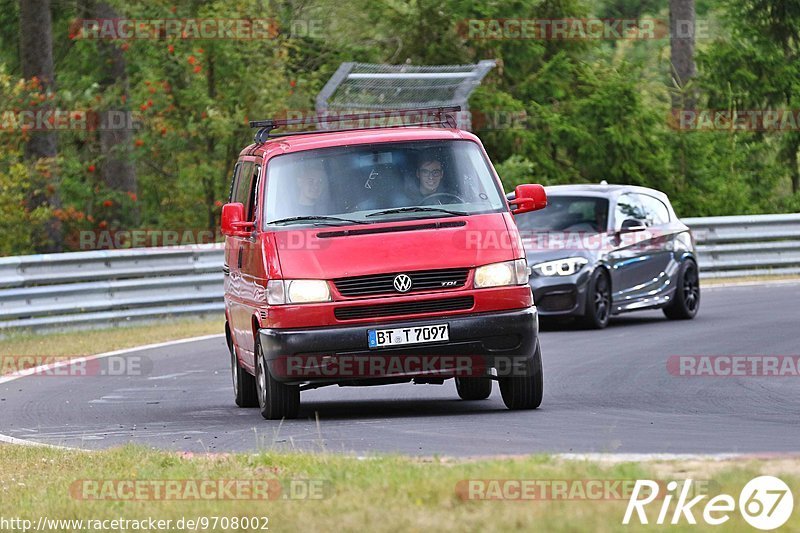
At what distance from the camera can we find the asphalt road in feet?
31.5

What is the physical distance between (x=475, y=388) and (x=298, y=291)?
2.25 m

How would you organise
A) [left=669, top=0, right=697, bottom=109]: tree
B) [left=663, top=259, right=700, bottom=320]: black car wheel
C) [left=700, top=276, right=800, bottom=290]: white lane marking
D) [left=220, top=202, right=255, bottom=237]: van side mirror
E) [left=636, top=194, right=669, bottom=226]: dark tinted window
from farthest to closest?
[left=669, top=0, right=697, bottom=109]: tree
[left=700, top=276, right=800, bottom=290]: white lane marking
[left=636, top=194, right=669, bottom=226]: dark tinted window
[left=663, top=259, right=700, bottom=320]: black car wheel
[left=220, top=202, right=255, bottom=237]: van side mirror

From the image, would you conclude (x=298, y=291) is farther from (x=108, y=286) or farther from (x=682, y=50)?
(x=682, y=50)

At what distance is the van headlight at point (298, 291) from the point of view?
11.2 metres

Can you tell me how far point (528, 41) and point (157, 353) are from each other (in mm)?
19493

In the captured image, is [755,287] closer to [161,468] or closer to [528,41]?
[528,41]

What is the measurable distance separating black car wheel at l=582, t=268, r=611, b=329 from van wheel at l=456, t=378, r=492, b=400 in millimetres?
6021

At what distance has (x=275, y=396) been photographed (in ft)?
38.4

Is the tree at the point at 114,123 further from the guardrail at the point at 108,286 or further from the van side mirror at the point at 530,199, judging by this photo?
the van side mirror at the point at 530,199

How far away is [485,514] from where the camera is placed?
640 cm

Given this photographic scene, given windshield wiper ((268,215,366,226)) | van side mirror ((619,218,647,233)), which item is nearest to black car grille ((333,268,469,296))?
windshield wiper ((268,215,366,226))

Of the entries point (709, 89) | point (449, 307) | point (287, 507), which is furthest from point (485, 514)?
point (709, 89)

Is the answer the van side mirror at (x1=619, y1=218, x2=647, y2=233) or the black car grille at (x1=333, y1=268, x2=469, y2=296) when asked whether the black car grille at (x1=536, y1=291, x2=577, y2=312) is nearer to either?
the van side mirror at (x1=619, y1=218, x2=647, y2=233)

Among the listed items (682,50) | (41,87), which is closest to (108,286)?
(41,87)
